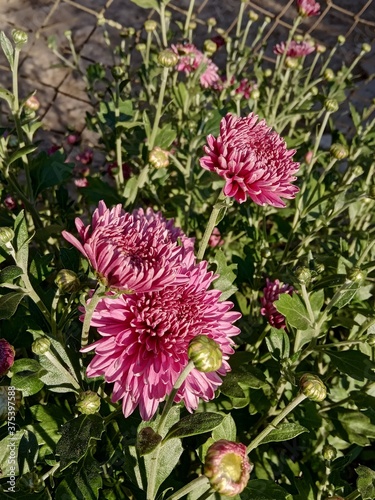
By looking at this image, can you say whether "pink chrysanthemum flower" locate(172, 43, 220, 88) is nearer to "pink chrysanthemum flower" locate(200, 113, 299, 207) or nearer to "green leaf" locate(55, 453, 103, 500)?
"pink chrysanthemum flower" locate(200, 113, 299, 207)

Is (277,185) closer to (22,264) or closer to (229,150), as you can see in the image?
(229,150)

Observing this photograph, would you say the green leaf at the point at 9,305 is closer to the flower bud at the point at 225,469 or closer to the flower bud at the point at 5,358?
the flower bud at the point at 5,358

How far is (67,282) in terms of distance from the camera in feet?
2.47

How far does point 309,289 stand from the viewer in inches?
39.8

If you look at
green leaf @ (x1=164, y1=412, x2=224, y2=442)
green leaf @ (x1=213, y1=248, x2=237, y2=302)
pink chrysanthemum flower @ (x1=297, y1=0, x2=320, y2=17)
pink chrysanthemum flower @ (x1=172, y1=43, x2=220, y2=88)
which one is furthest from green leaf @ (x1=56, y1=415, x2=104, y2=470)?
pink chrysanthemum flower @ (x1=297, y1=0, x2=320, y2=17)

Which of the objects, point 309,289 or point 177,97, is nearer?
point 309,289

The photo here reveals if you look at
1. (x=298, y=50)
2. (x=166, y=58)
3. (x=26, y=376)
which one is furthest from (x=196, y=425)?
(x=298, y=50)

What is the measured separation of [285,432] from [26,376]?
42 cm

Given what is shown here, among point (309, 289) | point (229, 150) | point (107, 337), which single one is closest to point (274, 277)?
point (309, 289)

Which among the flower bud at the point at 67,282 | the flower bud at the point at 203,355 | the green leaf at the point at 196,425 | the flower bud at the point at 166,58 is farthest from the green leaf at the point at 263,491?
the flower bud at the point at 166,58

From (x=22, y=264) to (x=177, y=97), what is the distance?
970mm

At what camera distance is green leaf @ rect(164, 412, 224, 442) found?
0.64 meters

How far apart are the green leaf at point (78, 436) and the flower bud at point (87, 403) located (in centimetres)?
2

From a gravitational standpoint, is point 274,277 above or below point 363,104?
below
